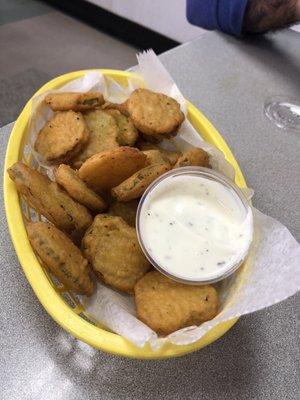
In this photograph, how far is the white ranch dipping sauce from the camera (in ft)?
2.42

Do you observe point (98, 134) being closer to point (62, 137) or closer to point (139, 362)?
point (62, 137)

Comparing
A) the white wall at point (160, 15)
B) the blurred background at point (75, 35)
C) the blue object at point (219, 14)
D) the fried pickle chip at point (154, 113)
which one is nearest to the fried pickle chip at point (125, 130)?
the fried pickle chip at point (154, 113)

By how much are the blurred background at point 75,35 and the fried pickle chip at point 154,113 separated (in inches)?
61.2

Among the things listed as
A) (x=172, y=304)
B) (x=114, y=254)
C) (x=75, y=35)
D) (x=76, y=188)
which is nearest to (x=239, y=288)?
(x=172, y=304)

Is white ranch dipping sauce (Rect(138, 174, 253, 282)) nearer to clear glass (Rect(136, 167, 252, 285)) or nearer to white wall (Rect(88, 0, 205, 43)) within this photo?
clear glass (Rect(136, 167, 252, 285))

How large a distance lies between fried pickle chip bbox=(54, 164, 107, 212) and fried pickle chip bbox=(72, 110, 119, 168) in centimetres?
11

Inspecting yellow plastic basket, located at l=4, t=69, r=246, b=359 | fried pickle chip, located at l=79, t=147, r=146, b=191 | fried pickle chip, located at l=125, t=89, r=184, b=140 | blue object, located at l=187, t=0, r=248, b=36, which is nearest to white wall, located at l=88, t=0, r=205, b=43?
blue object, located at l=187, t=0, r=248, b=36

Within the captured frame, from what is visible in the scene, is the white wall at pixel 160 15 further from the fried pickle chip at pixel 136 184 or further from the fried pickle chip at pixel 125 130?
the fried pickle chip at pixel 136 184

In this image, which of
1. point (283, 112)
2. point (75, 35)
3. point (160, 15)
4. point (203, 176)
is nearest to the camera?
point (203, 176)

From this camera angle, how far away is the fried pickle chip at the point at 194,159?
0.87 m

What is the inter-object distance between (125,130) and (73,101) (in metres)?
0.13

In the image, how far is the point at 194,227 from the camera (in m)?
0.78

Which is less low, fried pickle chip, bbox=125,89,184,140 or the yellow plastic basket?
fried pickle chip, bbox=125,89,184,140

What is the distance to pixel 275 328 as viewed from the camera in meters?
0.81
